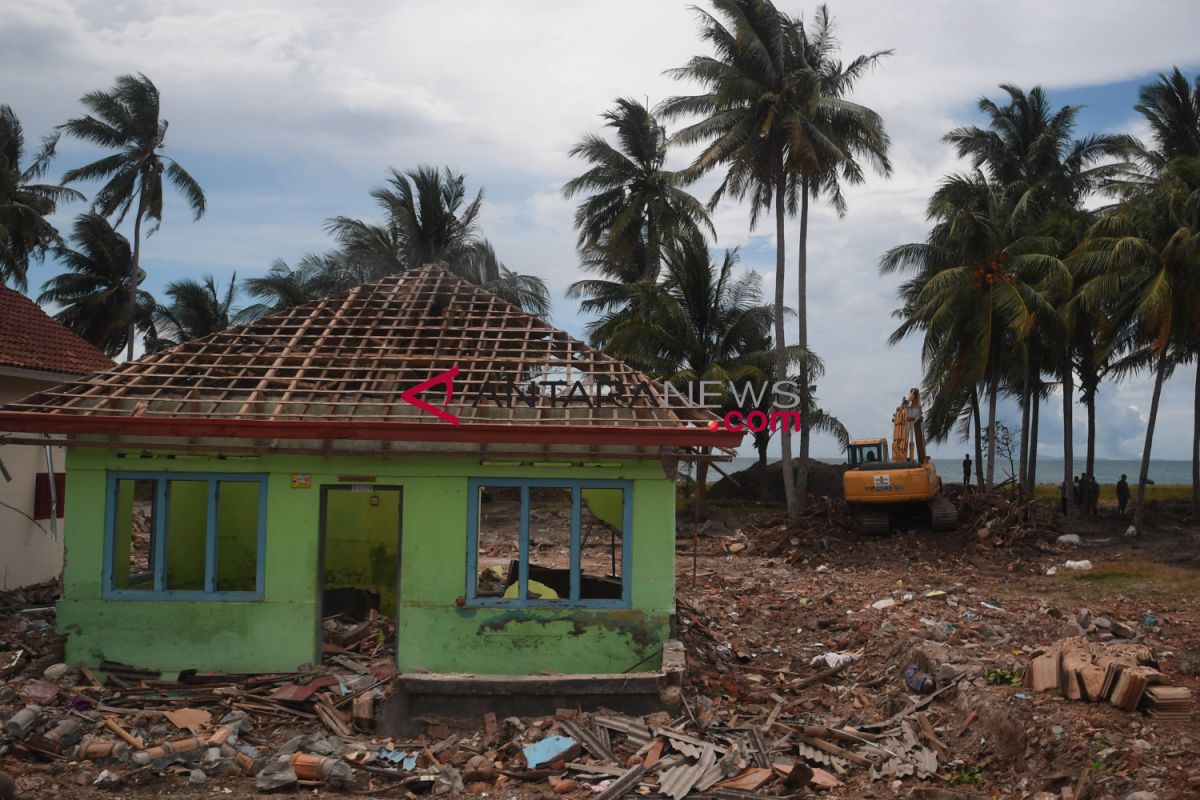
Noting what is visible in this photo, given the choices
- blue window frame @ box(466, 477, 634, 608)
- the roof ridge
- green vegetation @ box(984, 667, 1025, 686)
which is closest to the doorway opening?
the roof ridge

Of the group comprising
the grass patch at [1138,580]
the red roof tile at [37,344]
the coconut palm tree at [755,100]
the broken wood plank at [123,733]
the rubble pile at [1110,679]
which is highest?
the coconut palm tree at [755,100]

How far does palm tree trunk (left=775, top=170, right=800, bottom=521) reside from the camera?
97.0 feet

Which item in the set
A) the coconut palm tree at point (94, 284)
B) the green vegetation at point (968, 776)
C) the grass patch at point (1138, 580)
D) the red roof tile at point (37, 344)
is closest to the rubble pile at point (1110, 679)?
the green vegetation at point (968, 776)

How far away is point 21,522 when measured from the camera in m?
16.2

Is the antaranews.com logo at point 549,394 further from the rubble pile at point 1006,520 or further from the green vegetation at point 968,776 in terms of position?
the rubble pile at point 1006,520

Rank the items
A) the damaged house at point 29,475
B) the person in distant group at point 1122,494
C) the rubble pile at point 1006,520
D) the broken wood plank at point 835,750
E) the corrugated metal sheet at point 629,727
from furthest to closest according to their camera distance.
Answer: the person in distant group at point 1122,494 → the rubble pile at point 1006,520 → the damaged house at point 29,475 → the corrugated metal sheet at point 629,727 → the broken wood plank at point 835,750

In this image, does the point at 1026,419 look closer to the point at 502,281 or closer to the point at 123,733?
the point at 502,281

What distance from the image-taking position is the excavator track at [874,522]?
24.8 meters

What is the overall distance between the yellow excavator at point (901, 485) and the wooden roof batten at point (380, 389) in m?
13.0

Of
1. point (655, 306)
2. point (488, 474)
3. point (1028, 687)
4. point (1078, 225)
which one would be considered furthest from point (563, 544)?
point (1078, 225)

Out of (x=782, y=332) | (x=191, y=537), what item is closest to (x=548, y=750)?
(x=191, y=537)

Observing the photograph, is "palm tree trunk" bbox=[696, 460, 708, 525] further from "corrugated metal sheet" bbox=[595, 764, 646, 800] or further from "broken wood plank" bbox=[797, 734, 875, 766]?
"corrugated metal sheet" bbox=[595, 764, 646, 800]

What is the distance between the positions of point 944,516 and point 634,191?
17.6 metres

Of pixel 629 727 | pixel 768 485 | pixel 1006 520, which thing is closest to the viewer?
pixel 629 727
